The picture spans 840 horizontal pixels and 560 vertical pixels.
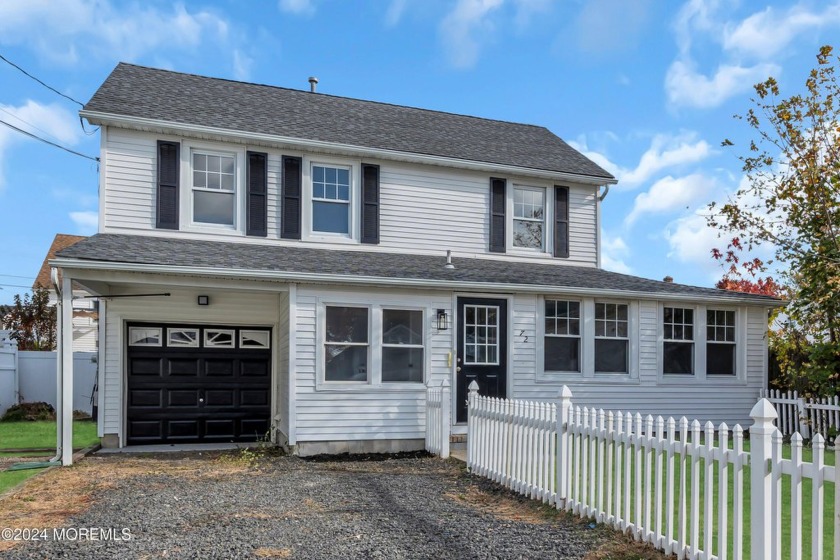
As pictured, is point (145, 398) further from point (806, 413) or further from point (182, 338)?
point (806, 413)

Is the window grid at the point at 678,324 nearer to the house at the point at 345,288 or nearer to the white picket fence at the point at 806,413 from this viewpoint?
the house at the point at 345,288

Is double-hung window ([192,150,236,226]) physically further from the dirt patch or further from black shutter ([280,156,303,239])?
the dirt patch

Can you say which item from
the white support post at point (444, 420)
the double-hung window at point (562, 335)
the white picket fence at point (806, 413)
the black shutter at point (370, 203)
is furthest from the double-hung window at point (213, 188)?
the white picket fence at point (806, 413)

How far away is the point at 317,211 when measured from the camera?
41.3 feet

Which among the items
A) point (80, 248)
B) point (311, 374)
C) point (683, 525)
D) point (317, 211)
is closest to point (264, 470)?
point (311, 374)

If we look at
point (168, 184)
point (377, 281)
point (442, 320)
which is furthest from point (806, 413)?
point (168, 184)

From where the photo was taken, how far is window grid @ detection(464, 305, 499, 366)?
11.8 m

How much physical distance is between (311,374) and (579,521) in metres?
5.57

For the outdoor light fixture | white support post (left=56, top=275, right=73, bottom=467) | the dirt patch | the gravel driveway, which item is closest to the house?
the outdoor light fixture

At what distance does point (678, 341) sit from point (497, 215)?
4.44m

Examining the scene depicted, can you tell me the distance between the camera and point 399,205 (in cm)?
1318

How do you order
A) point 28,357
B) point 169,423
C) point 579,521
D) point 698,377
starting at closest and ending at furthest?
point 579,521 → point 169,423 → point 698,377 → point 28,357

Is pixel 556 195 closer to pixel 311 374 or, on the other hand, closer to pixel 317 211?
pixel 317 211

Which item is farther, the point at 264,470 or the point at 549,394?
the point at 549,394
